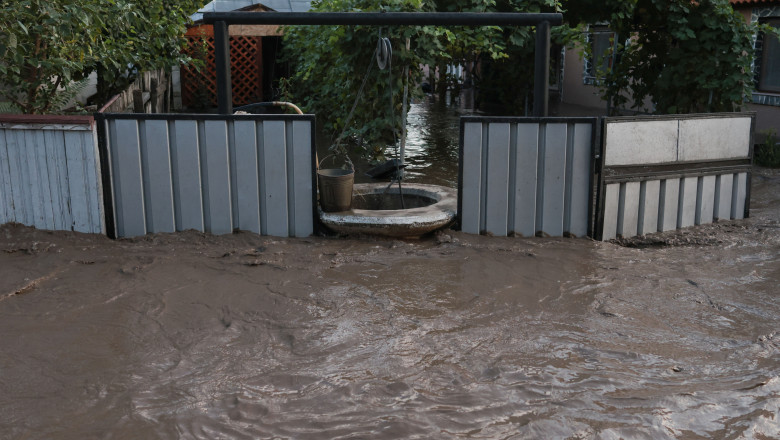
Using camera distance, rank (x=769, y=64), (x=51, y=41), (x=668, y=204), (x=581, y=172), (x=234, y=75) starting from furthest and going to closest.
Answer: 1. (x=234, y=75)
2. (x=769, y=64)
3. (x=668, y=204)
4. (x=51, y=41)
5. (x=581, y=172)

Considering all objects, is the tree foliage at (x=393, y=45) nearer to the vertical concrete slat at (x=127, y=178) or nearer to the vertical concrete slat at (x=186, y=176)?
the vertical concrete slat at (x=186, y=176)

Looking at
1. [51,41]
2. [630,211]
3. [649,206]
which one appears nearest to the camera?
[51,41]

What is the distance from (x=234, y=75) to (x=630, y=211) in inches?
555

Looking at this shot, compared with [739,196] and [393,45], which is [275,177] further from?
[739,196]

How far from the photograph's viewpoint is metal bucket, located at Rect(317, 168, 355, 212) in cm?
728

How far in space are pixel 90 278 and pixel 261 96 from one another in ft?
47.5

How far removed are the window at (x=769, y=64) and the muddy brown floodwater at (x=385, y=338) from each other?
8.11m

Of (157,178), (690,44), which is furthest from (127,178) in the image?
(690,44)

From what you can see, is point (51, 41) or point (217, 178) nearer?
point (217, 178)

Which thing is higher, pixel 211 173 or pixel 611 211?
pixel 211 173

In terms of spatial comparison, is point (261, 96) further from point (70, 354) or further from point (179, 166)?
point (70, 354)

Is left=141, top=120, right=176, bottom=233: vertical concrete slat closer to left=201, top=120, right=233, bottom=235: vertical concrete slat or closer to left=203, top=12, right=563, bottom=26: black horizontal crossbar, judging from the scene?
left=201, top=120, right=233, bottom=235: vertical concrete slat

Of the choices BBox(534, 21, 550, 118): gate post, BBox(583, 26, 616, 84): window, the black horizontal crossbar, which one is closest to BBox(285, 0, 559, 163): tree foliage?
the black horizontal crossbar

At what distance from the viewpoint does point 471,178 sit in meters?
7.30
